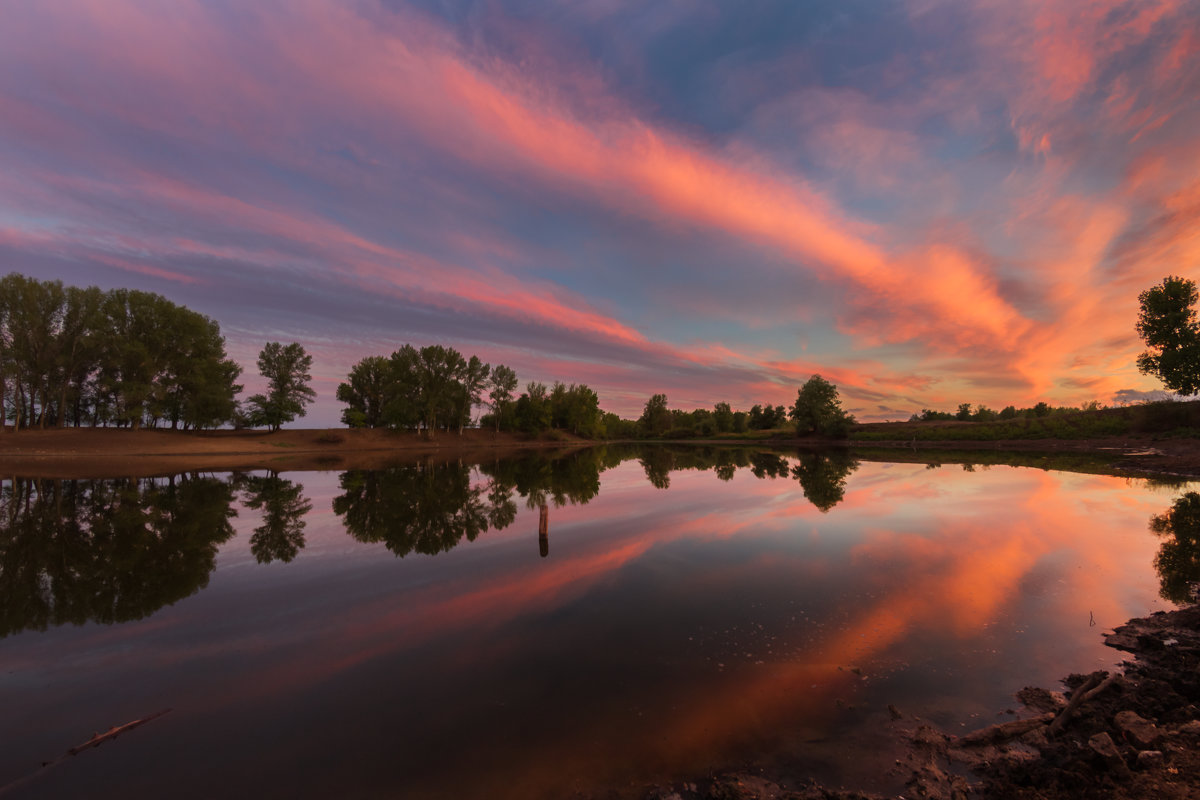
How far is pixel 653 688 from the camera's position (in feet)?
26.3

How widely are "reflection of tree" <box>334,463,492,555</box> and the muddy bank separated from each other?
15.2m

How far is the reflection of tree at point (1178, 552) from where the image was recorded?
1240 cm

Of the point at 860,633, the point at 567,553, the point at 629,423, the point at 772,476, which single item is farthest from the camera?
the point at 629,423

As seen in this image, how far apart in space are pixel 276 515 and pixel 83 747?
63.3ft

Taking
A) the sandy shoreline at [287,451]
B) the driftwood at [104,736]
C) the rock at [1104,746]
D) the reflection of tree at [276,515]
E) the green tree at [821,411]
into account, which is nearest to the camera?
the rock at [1104,746]

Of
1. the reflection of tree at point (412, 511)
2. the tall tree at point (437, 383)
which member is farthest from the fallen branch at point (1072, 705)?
the tall tree at point (437, 383)

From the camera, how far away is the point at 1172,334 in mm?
51562

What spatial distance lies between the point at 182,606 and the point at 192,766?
8171mm

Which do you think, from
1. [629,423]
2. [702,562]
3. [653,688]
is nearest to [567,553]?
[702,562]

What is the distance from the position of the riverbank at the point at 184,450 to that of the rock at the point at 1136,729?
57168mm

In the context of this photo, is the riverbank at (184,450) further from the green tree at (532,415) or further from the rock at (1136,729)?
Result: the rock at (1136,729)

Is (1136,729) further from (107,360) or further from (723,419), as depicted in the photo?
(723,419)

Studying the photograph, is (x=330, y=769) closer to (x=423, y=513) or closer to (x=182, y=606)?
(x=182, y=606)

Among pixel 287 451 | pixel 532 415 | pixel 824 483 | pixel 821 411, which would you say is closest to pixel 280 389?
pixel 287 451
